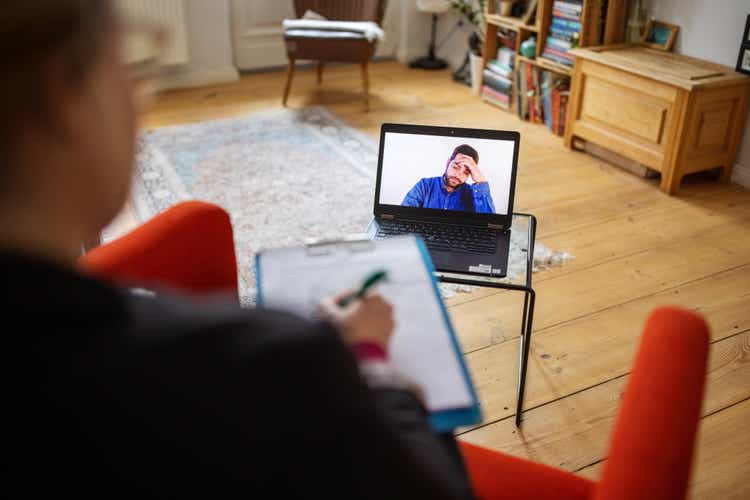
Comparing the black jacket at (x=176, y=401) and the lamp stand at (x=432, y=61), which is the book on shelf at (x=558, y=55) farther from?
the black jacket at (x=176, y=401)

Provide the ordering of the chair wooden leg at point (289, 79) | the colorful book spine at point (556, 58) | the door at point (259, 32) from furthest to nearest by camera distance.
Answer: the door at point (259, 32)
the chair wooden leg at point (289, 79)
the colorful book spine at point (556, 58)

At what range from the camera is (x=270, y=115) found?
390 cm

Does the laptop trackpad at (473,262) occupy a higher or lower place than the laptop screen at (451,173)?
lower

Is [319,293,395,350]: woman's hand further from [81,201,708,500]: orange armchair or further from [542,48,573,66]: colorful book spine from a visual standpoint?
[542,48,573,66]: colorful book spine

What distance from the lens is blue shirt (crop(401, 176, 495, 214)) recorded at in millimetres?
1623

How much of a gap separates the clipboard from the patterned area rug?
1.21 m

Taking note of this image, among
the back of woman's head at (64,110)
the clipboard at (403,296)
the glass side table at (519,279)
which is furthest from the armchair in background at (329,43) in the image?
the back of woman's head at (64,110)

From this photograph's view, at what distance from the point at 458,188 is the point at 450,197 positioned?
28 mm

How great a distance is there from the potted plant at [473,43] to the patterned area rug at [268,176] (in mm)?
1070

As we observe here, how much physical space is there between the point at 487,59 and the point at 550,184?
58.2 inches

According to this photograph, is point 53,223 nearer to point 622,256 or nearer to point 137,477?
point 137,477

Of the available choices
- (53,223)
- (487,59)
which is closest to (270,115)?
(487,59)

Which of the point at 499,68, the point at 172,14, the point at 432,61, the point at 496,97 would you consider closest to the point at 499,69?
the point at 499,68

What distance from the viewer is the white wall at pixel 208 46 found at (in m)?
4.39
